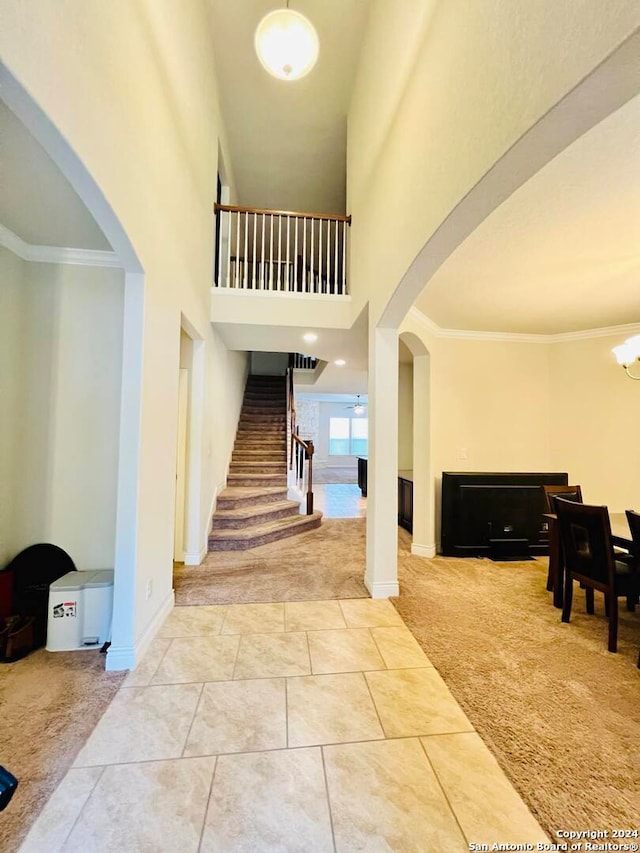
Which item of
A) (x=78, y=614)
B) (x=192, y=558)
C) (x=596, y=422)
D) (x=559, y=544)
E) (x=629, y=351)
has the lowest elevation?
(x=192, y=558)

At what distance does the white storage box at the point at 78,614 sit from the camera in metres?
2.10

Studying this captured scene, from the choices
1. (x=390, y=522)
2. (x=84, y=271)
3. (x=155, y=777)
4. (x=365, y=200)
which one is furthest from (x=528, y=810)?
(x=365, y=200)

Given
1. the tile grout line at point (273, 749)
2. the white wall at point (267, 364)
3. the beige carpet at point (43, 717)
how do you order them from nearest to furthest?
1. the beige carpet at point (43, 717)
2. the tile grout line at point (273, 749)
3. the white wall at point (267, 364)

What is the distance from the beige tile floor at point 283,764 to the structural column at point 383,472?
75 centimetres

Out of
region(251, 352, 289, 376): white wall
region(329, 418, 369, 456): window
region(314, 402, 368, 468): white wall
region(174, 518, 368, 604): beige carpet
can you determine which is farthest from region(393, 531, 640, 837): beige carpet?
region(329, 418, 369, 456): window

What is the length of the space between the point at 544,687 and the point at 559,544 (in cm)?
127

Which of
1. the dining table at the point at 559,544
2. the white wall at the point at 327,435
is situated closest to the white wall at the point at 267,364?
the white wall at the point at 327,435

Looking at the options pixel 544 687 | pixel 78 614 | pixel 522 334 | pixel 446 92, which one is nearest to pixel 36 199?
pixel 446 92

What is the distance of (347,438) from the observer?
40.3 ft

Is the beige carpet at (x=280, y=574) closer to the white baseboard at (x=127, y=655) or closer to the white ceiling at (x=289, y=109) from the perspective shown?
the white baseboard at (x=127, y=655)

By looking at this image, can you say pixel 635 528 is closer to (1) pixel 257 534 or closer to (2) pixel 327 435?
(1) pixel 257 534

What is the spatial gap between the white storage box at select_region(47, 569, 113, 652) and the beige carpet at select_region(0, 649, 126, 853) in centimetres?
7

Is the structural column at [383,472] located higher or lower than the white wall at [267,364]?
lower

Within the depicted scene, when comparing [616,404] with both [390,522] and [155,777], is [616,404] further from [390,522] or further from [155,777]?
[155,777]
